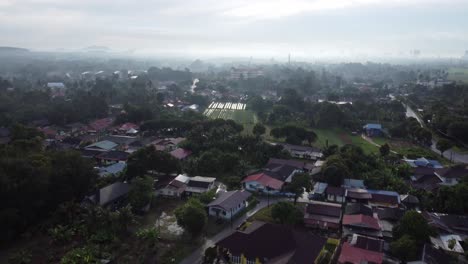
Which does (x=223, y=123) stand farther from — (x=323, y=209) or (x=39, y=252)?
(x=39, y=252)

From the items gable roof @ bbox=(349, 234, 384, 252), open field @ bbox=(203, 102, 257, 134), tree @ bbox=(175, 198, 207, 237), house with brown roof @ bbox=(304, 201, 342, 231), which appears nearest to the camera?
gable roof @ bbox=(349, 234, 384, 252)

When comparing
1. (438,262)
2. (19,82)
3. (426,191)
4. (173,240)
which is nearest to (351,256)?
(438,262)

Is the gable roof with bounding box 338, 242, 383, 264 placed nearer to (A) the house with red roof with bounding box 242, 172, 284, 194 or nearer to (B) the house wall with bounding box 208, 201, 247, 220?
(B) the house wall with bounding box 208, 201, 247, 220

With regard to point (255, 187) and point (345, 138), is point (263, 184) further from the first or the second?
point (345, 138)

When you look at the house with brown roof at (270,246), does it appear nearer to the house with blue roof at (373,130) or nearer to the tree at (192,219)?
the tree at (192,219)

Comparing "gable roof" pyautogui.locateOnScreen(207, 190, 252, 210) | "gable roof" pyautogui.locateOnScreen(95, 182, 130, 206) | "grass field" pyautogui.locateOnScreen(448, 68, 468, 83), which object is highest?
"grass field" pyautogui.locateOnScreen(448, 68, 468, 83)

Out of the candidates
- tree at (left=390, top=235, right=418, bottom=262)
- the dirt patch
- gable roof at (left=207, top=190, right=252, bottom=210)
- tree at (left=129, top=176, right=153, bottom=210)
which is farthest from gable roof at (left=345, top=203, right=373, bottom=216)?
the dirt patch

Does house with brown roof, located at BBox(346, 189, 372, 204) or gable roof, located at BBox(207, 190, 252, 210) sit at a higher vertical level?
gable roof, located at BBox(207, 190, 252, 210)
